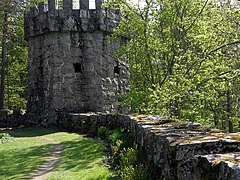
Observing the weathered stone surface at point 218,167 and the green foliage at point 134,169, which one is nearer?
the weathered stone surface at point 218,167

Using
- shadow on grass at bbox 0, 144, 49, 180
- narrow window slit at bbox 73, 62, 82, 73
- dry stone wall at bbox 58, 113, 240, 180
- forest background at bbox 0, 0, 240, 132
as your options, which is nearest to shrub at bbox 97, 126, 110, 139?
forest background at bbox 0, 0, 240, 132

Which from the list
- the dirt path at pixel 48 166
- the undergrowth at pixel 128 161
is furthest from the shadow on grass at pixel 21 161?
the undergrowth at pixel 128 161

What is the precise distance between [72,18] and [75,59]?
2254 mm

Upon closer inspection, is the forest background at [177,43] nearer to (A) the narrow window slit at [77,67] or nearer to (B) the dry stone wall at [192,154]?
(A) the narrow window slit at [77,67]

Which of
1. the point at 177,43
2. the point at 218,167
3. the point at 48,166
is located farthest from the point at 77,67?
the point at 218,167

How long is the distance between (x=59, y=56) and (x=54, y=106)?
2775 millimetres

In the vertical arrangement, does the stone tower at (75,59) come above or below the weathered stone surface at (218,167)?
above

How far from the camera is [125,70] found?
63.3 feet

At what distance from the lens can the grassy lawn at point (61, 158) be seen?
7376 millimetres

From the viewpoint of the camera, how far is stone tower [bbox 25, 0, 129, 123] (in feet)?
57.9

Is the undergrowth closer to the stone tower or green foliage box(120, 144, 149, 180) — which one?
green foliage box(120, 144, 149, 180)

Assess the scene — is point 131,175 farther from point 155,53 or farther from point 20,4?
point 20,4

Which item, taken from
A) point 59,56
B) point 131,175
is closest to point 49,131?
point 59,56

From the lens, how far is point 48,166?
8.34 m
